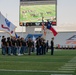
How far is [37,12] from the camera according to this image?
6488 cm

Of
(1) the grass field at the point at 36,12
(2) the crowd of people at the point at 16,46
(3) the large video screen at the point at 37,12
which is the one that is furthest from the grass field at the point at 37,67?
(1) the grass field at the point at 36,12

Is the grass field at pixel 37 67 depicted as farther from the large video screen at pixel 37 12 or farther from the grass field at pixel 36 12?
the grass field at pixel 36 12

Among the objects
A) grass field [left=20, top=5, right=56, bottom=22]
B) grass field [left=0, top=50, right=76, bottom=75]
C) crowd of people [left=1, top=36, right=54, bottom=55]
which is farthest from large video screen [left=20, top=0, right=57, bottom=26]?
grass field [left=0, top=50, right=76, bottom=75]

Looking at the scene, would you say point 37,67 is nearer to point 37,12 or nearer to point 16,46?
point 16,46

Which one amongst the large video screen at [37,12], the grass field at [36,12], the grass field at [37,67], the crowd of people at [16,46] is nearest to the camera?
the grass field at [37,67]

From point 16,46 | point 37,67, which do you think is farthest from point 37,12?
point 37,67

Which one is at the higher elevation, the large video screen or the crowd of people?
the large video screen

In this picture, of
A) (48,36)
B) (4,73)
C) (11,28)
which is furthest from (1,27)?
(48,36)

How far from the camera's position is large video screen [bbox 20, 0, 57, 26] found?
210 feet

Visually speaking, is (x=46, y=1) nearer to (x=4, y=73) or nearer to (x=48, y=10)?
(x=48, y=10)

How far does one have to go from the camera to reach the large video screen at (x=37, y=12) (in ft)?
210

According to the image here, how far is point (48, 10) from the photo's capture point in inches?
2547

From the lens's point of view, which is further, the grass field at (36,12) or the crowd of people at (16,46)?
the grass field at (36,12)

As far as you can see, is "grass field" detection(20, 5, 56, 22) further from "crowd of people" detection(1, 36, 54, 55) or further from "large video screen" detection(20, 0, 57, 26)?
"crowd of people" detection(1, 36, 54, 55)
